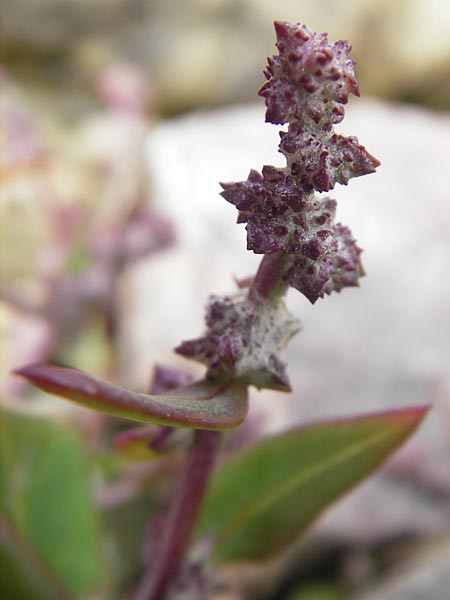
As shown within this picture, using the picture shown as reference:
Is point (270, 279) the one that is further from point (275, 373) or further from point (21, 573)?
point (21, 573)

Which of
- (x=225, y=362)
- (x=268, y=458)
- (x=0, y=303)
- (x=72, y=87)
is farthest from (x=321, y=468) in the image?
(x=72, y=87)

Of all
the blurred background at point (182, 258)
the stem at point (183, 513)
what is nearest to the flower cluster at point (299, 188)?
the stem at point (183, 513)

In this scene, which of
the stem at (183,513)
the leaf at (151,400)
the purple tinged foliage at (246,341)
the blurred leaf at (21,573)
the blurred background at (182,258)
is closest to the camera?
the leaf at (151,400)

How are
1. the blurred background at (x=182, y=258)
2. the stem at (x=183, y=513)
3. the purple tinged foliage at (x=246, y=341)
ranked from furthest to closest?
1. the blurred background at (x=182, y=258)
2. the stem at (x=183, y=513)
3. the purple tinged foliage at (x=246, y=341)

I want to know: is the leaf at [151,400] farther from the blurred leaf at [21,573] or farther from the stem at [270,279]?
the blurred leaf at [21,573]

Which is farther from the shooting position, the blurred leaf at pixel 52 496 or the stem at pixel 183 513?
the blurred leaf at pixel 52 496

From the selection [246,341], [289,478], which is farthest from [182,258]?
[246,341]

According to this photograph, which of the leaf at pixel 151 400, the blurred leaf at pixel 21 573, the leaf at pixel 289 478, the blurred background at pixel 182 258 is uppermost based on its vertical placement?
the blurred background at pixel 182 258
